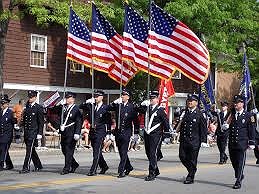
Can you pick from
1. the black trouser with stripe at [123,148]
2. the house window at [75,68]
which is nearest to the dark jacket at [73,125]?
the black trouser with stripe at [123,148]

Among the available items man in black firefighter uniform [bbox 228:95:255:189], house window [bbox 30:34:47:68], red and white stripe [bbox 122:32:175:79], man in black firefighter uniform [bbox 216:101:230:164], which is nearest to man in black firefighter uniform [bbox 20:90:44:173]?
red and white stripe [bbox 122:32:175:79]

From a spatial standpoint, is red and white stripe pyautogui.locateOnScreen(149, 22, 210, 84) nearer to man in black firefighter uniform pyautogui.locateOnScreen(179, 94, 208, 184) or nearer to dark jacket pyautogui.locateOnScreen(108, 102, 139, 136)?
man in black firefighter uniform pyautogui.locateOnScreen(179, 94, 208, 184)

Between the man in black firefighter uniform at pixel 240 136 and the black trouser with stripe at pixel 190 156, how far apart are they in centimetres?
75

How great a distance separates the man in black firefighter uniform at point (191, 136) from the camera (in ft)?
38.9

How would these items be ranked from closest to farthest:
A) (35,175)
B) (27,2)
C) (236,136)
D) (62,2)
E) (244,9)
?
1. (236,136)
2. (35,175)
3. (27,2)
4. (62,2)
5. (244,9)

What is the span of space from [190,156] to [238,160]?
996mm

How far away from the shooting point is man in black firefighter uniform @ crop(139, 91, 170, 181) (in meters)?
12.1

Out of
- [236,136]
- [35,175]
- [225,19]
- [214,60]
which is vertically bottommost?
[35,175]

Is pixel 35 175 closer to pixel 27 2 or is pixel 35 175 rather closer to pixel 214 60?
pixel 27 2

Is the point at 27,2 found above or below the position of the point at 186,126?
above

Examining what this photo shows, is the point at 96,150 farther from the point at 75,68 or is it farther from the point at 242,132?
the point at 75,68

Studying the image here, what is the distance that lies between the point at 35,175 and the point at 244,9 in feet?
63.7

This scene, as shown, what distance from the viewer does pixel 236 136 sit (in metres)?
11.8

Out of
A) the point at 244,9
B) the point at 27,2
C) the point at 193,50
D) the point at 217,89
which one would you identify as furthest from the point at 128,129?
the point at 217,89
